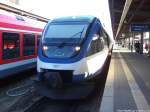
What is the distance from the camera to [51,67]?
10773 mm

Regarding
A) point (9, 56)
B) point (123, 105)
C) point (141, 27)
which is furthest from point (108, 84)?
point (141, 27)

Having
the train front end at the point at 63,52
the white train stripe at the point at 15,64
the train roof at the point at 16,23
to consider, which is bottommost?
the white train stripe at the point at 15,64

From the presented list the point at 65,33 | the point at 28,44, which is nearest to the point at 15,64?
the point at 28,44

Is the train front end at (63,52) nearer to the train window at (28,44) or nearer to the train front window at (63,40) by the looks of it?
the train front window at (63,40)

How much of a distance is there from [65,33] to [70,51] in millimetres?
978

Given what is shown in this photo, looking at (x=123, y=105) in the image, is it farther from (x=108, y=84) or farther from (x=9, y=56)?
(x=9, y=56)

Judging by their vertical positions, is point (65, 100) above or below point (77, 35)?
below

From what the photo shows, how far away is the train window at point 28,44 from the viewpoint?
→ 15.5 meters

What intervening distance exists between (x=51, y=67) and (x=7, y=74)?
3107 mm

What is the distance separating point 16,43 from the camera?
14461 millimetres

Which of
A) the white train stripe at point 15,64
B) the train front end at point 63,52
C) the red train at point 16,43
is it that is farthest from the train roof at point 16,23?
the train front end at point 63,52

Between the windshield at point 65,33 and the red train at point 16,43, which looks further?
the red train at point 16,43

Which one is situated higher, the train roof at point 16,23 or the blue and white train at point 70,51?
the train roof at point 16,23

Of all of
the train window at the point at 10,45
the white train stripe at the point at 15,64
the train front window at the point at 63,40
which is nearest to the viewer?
the train front window at the point at 63,40
